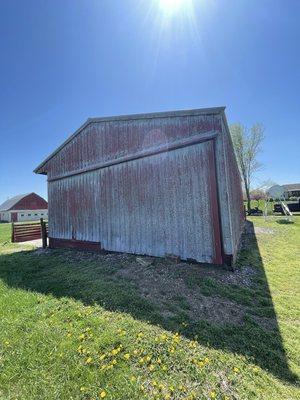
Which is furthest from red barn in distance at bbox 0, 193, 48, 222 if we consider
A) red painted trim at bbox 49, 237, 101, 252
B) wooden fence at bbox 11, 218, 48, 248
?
Answer: red painted trim at bbox 49, 237, 101, 252

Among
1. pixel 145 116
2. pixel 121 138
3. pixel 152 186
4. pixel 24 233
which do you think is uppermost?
pixel 145 116

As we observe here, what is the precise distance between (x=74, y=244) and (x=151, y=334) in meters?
7.65

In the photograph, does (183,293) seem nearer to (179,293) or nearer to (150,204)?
(179,293)

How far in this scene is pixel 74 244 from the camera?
34.5 ft

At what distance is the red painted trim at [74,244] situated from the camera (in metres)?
9.54

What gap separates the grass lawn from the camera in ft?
9.15

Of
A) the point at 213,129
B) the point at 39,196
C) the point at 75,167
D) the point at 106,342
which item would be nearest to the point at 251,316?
the point at 106,342

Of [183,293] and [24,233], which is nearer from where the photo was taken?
[183,293]

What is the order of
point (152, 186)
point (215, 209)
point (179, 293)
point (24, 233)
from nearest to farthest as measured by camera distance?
point (179, 293)
point (215, 209)
point (152, 186)
point (24, 233)

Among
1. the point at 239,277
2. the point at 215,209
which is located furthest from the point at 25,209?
the point at 239,277

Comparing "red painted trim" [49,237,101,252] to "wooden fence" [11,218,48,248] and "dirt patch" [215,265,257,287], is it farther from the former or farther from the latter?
"dirt patch" [215,265,257,287]

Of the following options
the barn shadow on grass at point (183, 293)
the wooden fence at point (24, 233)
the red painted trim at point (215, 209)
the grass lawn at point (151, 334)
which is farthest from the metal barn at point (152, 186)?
the wooden fence at point (24, 233)

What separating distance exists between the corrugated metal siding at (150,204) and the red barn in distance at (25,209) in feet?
144

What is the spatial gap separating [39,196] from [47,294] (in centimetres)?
5150
